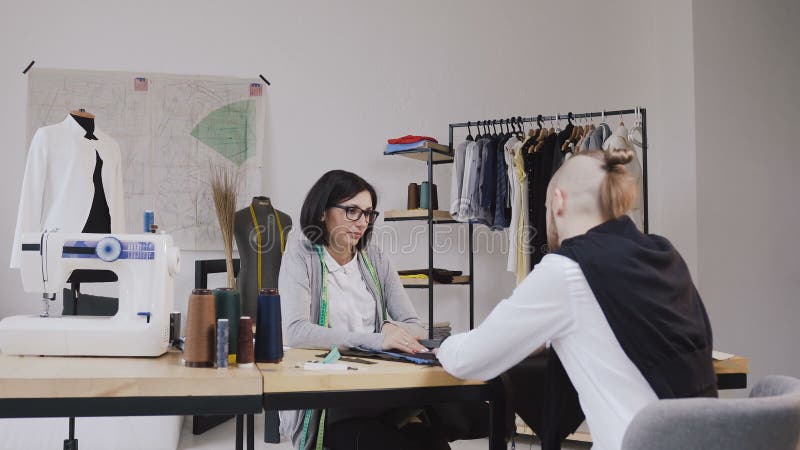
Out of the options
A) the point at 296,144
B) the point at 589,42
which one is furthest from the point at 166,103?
the point at 589,42

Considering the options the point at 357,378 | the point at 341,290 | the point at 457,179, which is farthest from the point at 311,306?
the point at 457,179

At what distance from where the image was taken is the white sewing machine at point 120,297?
70.1 inches

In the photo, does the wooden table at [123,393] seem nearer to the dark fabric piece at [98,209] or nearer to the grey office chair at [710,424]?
the grey office chair at [710,424]

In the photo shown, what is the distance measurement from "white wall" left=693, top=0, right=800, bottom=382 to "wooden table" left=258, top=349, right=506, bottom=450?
3.42 m

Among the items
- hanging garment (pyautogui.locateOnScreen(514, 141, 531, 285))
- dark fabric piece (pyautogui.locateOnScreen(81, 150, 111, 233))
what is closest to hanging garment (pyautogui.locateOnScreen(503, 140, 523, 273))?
hanging garment (pyautogui.locateOnScreen(514, 141, 531, 285))

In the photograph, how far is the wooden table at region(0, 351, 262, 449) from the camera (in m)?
1.45

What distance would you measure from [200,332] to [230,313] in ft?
0.32

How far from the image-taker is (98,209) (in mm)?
3512

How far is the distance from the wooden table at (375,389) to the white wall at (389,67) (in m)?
3.14

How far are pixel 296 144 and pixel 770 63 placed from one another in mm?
3368

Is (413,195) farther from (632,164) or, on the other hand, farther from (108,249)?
(108,249)

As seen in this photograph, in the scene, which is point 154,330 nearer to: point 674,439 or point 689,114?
point 674,439

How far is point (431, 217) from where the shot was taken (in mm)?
4301

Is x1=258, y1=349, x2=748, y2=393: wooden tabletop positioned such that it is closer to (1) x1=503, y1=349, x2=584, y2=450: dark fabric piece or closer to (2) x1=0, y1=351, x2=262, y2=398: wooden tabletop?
(2) x1=0, y1=351, x2=262, y2=398: wooden tabletop
